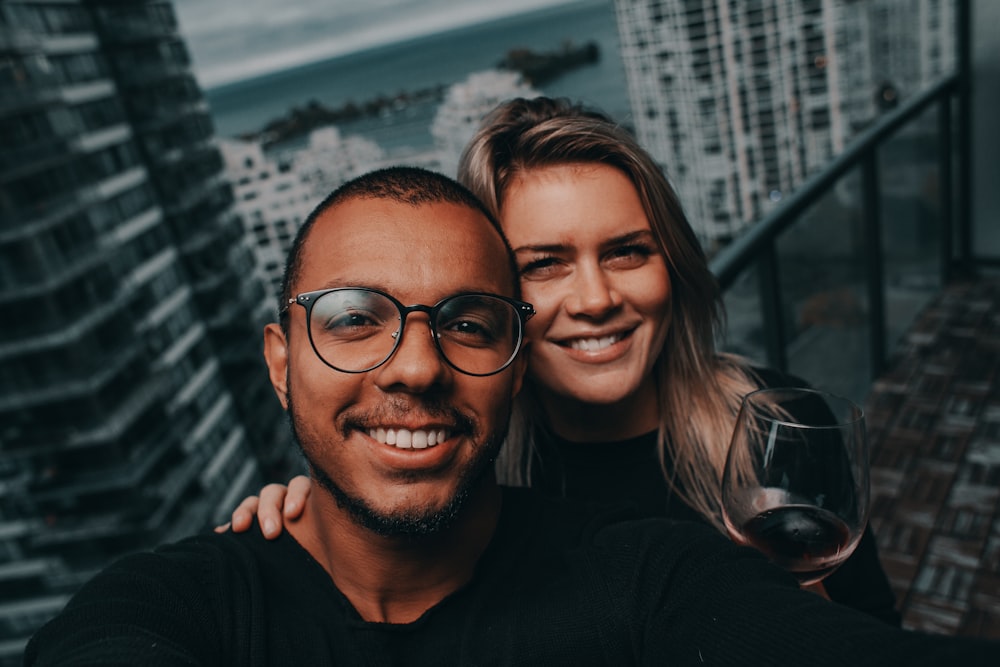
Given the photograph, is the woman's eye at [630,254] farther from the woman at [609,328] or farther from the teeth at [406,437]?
the teeth at [406,437]

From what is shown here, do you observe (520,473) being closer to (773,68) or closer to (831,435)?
(831,435)

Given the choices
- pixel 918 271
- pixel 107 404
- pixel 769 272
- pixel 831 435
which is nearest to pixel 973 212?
pixel 918 271

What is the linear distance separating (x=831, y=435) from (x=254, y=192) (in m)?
8.86

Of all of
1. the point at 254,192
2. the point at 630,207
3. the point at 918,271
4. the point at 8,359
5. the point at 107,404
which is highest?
the point at 630,207

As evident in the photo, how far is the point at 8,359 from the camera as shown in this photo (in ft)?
62.8

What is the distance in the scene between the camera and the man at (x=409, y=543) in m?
0.90

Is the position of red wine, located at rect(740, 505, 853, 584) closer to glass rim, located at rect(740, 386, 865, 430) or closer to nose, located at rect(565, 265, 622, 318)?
glass rim, located at rect(740, 386, 865, 430)

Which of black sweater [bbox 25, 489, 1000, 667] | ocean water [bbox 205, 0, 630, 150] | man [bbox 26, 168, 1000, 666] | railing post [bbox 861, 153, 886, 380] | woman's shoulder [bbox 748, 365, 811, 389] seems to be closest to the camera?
black sweater [bbox 25, 489, 1000, 667]

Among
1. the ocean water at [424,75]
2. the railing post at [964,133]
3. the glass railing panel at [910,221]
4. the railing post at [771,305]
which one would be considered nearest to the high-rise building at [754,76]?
the ocean water at [424,75]

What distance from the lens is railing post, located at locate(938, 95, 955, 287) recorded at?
3.85 metres

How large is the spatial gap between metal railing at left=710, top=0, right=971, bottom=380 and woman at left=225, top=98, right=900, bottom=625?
1.12 ft

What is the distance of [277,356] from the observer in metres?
1.17

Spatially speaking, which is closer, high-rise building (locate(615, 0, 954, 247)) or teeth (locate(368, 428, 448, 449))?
teeth (locate(368, 428, 448, 449))

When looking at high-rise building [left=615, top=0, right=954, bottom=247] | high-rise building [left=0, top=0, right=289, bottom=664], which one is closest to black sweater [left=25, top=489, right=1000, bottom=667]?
high-rise building [left=615, top=0, right=954, bottom=247]
